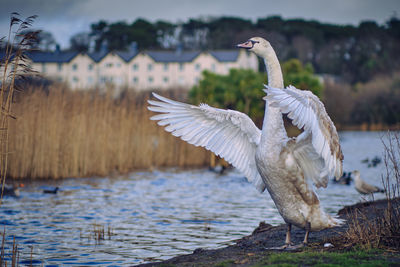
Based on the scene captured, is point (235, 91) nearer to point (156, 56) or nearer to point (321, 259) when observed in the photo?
point (321, 259)

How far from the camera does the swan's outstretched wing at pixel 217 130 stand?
739cm

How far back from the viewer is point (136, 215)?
12.1 meters

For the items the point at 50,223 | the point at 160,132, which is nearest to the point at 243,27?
the point at 160,132

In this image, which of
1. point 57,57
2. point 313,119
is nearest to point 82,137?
point 313,119

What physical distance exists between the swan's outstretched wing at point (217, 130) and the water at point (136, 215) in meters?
1.85

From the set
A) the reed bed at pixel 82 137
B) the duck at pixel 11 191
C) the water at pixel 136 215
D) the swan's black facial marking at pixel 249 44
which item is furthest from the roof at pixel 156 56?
the swan's black facial marking at pixel 249 44

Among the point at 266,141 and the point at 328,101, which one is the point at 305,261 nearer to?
the point at 266,141

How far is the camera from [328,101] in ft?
150

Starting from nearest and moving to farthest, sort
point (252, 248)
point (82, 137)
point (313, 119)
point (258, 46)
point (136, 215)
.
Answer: point (313, 119)
point (258, 46)
point (252, 248)
point (136, 215)
point (82, 137)

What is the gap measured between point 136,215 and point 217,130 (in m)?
5.19

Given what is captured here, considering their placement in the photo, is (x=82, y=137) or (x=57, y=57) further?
(x=57, y=57)

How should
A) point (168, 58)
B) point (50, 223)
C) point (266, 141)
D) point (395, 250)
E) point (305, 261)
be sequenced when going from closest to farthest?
1. point (305, 261)
2. point (395, 250)
3. point (266, 141)
4. point (50, 223)
5. point (168, 58)

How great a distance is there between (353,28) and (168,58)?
135 feet

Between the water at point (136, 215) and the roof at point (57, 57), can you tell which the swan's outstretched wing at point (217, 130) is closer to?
the water at point (136, 215)
